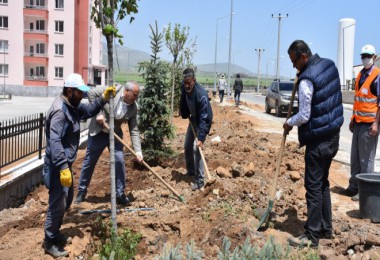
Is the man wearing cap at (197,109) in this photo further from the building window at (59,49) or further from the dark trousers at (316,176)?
the building window at (59,49)

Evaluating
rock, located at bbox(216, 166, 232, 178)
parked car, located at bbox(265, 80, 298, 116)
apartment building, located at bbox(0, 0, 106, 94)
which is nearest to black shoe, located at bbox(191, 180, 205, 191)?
rock, located at bbox(216, 166, 232, 178)

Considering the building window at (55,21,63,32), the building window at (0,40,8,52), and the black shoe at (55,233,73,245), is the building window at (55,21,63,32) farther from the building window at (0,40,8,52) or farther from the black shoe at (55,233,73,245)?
the black shoe at (55,233,73,245)

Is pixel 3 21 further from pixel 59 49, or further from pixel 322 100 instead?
pixel 322 100

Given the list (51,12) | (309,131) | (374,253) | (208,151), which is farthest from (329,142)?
(51,12)

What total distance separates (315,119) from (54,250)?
116 inches

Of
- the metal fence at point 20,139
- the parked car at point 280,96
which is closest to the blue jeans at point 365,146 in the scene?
the metal fence at point 20,139

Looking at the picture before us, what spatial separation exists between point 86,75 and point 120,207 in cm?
4964

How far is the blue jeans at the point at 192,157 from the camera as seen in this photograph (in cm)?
676

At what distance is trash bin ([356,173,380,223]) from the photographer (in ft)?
17.6

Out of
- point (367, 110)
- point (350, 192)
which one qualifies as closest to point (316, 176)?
point (367, 110)

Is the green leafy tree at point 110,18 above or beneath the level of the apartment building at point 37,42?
beneath

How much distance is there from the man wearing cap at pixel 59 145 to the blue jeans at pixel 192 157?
95.4 inches

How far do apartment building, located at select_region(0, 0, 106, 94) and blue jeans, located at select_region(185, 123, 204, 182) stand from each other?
4231 centimetres

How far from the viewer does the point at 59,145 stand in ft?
14.3
